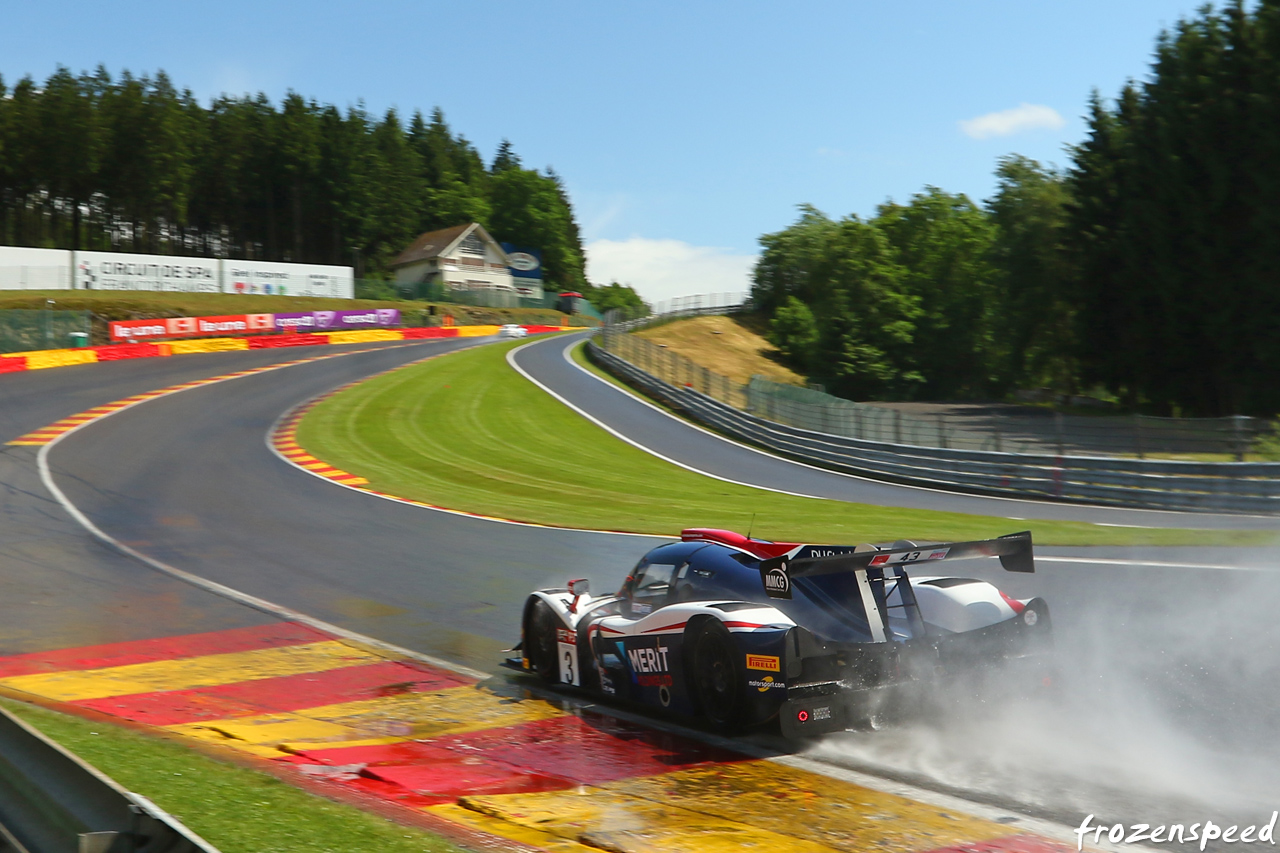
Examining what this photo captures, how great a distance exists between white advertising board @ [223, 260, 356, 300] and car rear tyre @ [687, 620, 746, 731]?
2753 inches

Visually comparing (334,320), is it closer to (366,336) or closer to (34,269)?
(366,336)

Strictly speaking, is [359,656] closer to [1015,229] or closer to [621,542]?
[621,542]

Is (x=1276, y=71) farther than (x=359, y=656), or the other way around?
(x=1276, y=71)

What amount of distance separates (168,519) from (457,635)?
29.7 feet

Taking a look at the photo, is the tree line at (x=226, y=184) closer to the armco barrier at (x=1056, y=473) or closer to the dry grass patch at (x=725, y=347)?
the dry grass patch at (x=725, y=347)

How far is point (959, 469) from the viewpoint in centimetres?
2508

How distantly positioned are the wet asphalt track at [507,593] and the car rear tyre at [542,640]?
65 centimetres

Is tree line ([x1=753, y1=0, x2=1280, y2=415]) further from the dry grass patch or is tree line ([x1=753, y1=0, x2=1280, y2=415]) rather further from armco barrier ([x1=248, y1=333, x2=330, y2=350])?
armco barrier ([x1=248, y1=333, x2=330, y2=350])

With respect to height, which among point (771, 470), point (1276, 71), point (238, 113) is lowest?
point (771, 470)

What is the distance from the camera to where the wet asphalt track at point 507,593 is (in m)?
5.92

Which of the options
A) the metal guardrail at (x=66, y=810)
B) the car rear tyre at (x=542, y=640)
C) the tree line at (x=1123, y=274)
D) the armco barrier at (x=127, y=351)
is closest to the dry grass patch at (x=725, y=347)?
the tree line at (x=1123, y=274)

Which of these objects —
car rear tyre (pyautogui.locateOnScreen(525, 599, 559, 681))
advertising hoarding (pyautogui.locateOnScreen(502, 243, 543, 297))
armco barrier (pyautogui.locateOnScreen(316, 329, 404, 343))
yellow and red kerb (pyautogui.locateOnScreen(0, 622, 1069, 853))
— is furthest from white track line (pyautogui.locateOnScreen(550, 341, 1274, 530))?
advertising hoarding (pyautogui.locateOnScreen(502, 243, 543, 297))

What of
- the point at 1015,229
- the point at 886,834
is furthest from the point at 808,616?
the point at 1015,229

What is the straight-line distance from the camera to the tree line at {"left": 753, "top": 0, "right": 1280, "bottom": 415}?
42875 mm
